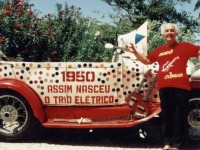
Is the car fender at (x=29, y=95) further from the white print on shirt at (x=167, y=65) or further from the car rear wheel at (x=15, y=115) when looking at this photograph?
the white print on shirt at (x=167, y=65)

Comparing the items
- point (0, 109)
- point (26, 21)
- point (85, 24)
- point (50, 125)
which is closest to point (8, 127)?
point (0, 109)

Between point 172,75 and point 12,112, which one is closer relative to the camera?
point 172,75

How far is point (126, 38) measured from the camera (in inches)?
252

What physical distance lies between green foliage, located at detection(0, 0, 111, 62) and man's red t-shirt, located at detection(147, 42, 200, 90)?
5591 mm

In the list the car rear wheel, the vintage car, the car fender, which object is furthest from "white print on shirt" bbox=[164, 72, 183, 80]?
the car rear wheel

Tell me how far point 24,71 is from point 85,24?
21.3 feet

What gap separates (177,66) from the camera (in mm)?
5078

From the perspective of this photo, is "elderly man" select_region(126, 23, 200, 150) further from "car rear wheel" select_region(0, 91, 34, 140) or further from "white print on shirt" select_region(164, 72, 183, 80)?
"car rear wheel" select_region(0, 91, 34, 140)

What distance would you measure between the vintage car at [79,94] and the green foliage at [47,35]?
408cm

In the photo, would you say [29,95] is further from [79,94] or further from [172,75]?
[172,75]

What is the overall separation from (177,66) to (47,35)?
6485mm

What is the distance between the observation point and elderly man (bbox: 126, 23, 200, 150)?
16.6 feet

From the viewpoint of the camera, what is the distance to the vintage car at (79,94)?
229 inches

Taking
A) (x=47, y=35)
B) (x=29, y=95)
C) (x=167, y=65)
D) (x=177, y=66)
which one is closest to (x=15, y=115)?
(x=29, y=95)
